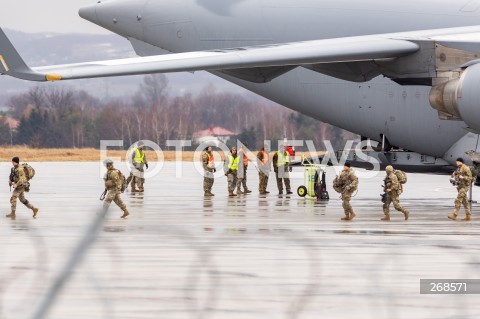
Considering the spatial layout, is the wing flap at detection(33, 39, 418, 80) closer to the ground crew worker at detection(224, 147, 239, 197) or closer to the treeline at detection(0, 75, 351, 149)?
the ground crew worker at detection(224, 147, 239, 197)

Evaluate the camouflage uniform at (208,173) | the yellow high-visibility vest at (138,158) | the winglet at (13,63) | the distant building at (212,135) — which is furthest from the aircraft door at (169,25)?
the distant building at (212,135)

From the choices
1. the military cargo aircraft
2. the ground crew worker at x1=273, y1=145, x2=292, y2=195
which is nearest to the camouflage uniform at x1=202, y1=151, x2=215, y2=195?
the ground crew worker at x1=273, y1=145, x2=292, y2=195

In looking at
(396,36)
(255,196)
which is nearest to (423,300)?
(396,36)

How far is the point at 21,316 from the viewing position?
950cm

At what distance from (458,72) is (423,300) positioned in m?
9.86

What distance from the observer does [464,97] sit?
18703mm

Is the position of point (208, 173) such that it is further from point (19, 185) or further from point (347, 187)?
point (347, 187)

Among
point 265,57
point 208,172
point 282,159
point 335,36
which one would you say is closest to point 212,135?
point 282,159

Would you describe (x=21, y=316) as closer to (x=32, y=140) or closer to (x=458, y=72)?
(x=458, y=72)

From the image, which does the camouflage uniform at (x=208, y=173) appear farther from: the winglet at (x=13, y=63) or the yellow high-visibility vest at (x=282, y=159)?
the winglet at (x=13, y=63)

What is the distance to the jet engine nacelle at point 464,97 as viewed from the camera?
18.5 m

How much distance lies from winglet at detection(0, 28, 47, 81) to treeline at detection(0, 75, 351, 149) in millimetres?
39009

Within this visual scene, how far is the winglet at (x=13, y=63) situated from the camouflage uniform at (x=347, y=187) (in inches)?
243

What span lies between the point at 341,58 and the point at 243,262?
24.8 feet
